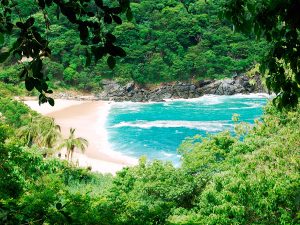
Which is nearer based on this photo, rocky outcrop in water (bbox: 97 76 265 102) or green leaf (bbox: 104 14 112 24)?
green leaf (bbox: 104 14 112 24)

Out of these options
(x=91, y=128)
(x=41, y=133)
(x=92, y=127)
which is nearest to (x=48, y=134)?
(x=41, y=133)

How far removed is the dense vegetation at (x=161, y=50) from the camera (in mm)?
48906

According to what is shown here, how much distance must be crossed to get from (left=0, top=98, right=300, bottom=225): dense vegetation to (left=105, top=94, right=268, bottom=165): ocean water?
11547 mm

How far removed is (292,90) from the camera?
2.28m

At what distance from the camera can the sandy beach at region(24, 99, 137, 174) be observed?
2300 cm

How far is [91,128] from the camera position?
31.9 metres

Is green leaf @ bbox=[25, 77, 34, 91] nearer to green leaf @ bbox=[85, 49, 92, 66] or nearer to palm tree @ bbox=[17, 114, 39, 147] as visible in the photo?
green leaf @ bbox=[85, 49, 92, 66]

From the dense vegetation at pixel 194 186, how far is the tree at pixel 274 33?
649mm

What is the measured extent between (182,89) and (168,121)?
1376cm

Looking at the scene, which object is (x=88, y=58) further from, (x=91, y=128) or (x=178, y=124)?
(x=178, y=124)

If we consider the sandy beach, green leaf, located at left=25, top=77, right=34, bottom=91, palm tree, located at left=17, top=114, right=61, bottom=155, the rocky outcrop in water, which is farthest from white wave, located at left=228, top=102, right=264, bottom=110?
green leaf, located at left=25, top=77, right=34, bottom=91

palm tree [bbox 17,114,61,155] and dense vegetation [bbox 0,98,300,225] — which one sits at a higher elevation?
dense vegetation [bbox 0,98,300,225]

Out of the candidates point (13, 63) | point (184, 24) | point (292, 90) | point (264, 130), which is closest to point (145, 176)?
point (264, 130)

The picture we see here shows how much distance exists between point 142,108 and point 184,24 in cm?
1821
